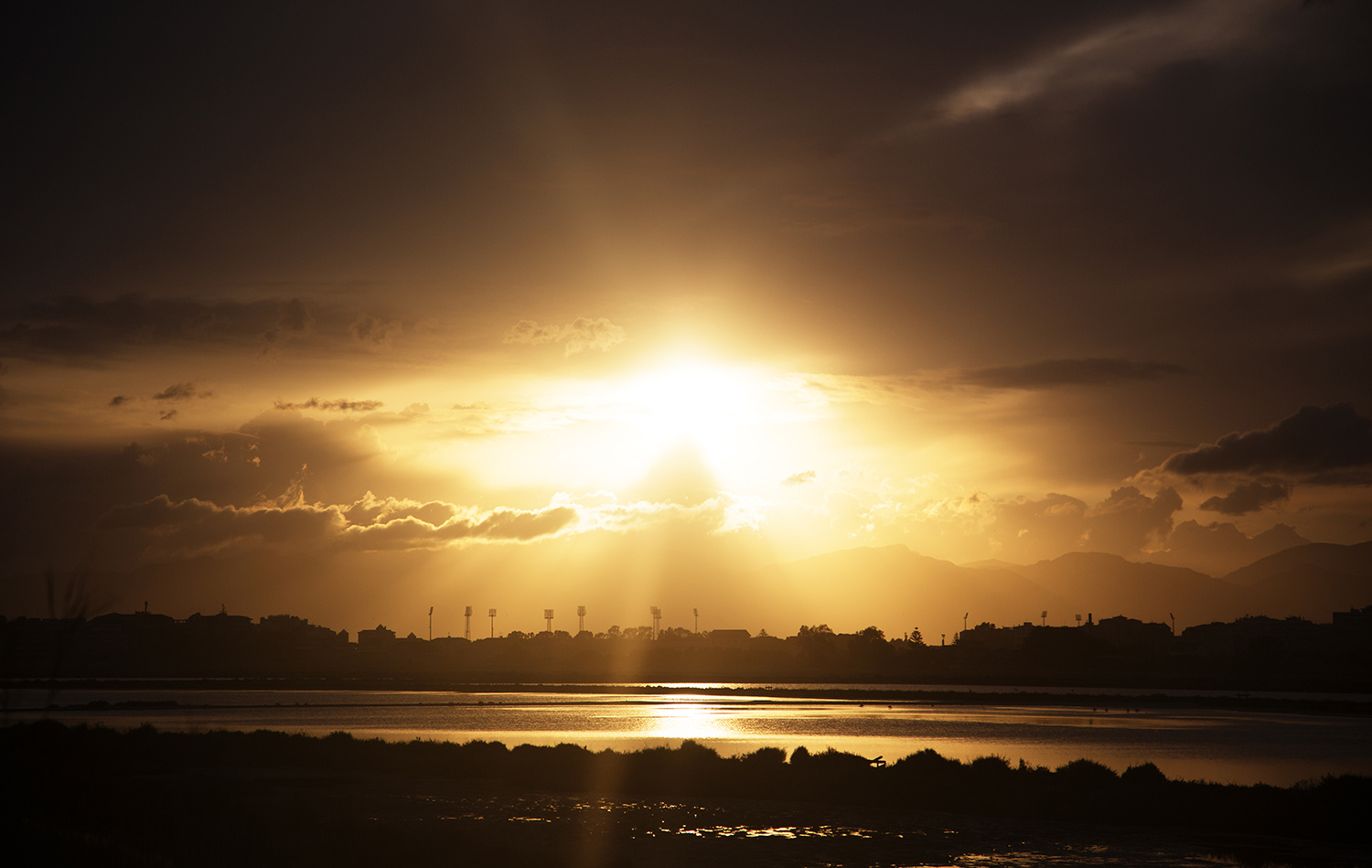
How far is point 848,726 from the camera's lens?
8119 cm

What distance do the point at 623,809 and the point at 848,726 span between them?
162ft

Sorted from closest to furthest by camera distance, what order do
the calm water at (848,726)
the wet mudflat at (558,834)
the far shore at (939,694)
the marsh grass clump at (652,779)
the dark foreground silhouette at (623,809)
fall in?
the wet mudflat at (558,834) < the dark foreground silhouette at (623,809) < the marsh grass clump at (652,779) < the calm water at (848,726) < the far shore at (939,694)

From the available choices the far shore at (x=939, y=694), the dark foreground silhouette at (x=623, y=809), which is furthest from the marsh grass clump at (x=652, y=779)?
the far shore at (x=939, y=694)

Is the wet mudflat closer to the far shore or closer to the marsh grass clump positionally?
the marsh grass clump

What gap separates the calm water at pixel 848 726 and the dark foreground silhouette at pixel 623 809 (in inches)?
382

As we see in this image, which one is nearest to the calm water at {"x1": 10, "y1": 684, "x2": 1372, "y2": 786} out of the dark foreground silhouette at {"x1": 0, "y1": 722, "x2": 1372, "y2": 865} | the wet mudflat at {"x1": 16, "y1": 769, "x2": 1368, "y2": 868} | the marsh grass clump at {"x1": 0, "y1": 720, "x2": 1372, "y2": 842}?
the marsh grass clump at {"x1": 0, "y1": 720, "x2": 1372, "y2": 842}

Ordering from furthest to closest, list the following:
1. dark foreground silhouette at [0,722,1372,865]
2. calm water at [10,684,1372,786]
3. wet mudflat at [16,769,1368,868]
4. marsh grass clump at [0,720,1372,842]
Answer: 1. calm water at [10,684,1372,786]
2. marsh grass clump at [0,720,1372,842]
3. dark foreground silhouette at [0,722,1372,865]
4. wet mudflat at [16,769,1368,868]

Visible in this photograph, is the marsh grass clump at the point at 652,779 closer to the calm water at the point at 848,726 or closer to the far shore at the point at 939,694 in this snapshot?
the calm water at the point at 848,726

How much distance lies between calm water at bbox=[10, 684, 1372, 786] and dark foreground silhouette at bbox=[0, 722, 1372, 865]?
970 cm

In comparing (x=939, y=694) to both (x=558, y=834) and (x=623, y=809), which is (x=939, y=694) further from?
(x=558, y=834)

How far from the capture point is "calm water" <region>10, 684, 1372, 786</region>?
58000mm

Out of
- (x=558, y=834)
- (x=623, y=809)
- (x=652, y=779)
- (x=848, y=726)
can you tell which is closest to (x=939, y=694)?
(x=848, y=726)

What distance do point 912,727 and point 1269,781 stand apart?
36986 millimetres

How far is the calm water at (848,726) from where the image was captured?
5800cm
